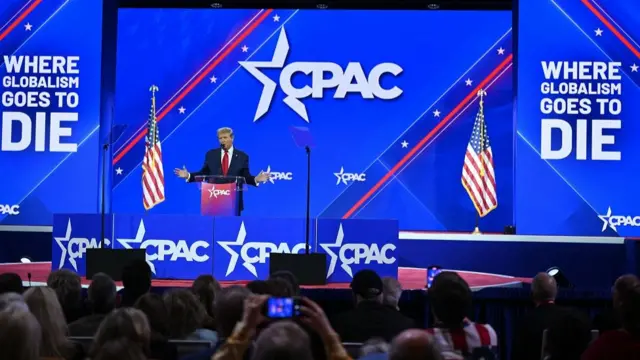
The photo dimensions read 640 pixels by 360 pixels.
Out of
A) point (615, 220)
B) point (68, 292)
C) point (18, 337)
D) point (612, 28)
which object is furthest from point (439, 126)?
point (18, 337)

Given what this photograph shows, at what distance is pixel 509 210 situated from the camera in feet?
45.7

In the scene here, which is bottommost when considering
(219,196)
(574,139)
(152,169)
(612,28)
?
(219,196)

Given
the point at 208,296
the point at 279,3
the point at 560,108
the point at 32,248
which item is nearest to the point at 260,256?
the point at 208,296

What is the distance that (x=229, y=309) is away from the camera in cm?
387

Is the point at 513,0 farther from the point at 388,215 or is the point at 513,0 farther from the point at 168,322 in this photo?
the point at 168,322

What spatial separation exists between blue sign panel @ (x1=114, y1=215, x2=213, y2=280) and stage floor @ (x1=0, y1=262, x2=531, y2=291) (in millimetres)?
125

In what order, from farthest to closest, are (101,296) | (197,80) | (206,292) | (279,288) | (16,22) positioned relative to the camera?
(197,80) → (16,22) → (206,292) → (101,296) → (279,288)

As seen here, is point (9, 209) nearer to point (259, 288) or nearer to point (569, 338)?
point (259, 288)

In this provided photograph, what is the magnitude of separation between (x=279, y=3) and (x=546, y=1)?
12.9 ft

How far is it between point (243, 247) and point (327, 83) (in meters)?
5.57

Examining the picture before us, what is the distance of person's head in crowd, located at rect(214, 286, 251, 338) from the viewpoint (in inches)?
152

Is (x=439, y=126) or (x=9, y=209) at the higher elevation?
(x=439, y=126)

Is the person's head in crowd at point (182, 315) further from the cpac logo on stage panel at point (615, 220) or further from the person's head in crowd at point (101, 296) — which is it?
the cpac logo on stage panel at point (615, 220)

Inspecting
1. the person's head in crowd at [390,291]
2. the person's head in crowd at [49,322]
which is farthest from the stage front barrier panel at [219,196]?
the person's head in crowd at [49,322]
